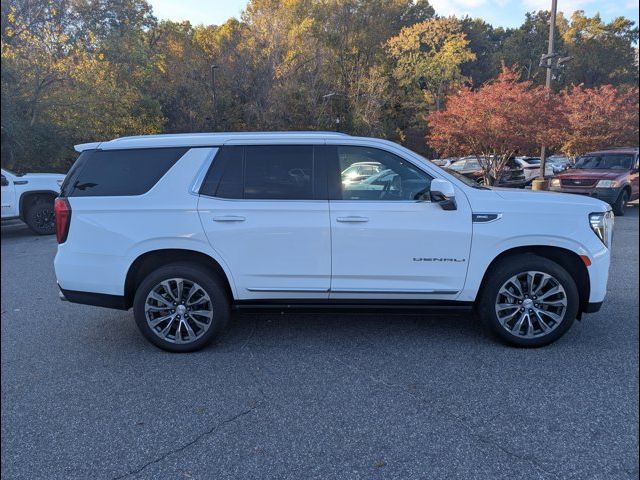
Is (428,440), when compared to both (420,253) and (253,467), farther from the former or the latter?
(420,253)

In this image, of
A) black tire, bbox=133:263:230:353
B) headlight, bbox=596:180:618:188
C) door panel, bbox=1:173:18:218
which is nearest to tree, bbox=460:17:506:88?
headlight, bbox=596:180:618:188

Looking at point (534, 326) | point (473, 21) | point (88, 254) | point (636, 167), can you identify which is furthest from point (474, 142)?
point (473, 21)

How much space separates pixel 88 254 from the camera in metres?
3.89

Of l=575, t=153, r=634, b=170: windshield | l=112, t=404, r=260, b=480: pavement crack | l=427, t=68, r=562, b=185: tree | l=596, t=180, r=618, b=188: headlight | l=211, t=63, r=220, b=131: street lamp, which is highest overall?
l=211, t=63, r=220, b=131: street lamp

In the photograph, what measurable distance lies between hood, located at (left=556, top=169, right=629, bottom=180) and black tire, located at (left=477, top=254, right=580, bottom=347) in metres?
10.5

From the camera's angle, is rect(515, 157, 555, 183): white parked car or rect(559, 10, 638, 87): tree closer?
rect(515, 157, 555, 183): white parked car

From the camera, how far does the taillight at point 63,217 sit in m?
3.89

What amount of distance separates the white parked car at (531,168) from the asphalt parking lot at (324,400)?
15216 millimetres

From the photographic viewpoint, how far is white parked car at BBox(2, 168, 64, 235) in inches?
403

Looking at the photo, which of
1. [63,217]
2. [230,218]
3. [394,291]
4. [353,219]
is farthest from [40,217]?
[394,291]

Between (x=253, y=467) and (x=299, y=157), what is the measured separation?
2.49 m

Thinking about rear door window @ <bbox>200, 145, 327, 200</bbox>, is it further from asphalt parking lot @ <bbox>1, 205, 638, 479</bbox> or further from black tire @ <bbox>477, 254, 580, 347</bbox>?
black tire @ <bbox>477, 254, 580, 347</bbox>

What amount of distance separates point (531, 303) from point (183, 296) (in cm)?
299

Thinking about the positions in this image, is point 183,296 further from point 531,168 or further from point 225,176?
point 531,168
